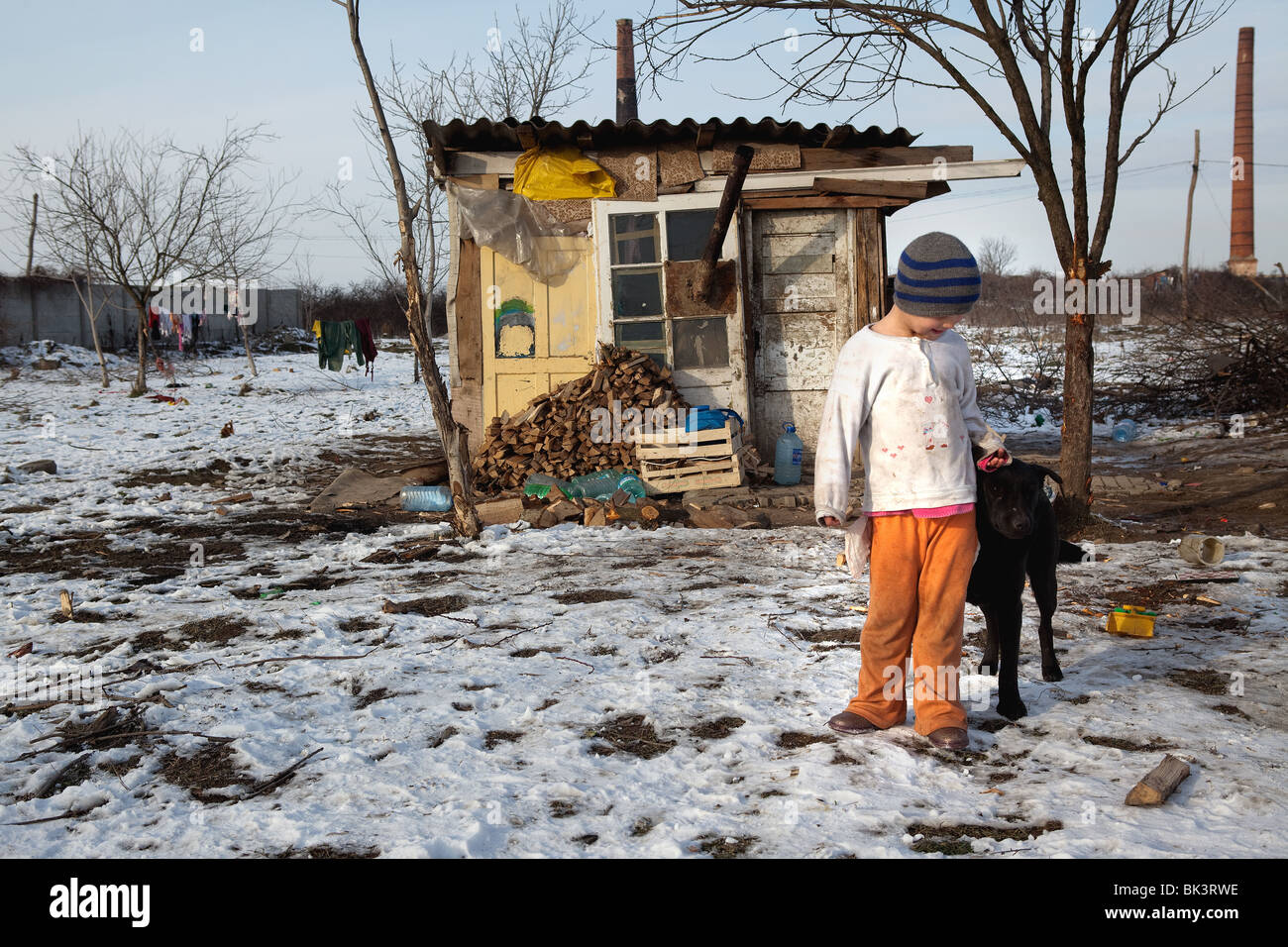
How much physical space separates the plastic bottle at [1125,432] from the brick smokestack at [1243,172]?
31.8 m

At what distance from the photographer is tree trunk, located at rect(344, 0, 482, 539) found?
22.1ft

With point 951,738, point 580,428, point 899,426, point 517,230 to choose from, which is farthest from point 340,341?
point 951,738

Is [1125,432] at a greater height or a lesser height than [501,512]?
greater

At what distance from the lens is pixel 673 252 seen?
9422 millimetres

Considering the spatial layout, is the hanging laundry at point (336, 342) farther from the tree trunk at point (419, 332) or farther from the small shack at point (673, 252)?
the tree trunk at point (419, 332)

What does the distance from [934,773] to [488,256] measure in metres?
7.77

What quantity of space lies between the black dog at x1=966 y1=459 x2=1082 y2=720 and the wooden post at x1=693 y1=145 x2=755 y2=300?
567cm

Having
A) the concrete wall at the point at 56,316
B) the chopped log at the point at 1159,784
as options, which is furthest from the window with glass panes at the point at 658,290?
the concrete wall at the point at 56,316

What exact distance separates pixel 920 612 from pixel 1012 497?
0.52 meters

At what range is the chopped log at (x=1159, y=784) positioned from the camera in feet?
8.64

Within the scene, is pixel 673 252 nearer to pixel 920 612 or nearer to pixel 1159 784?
pixel 920 612

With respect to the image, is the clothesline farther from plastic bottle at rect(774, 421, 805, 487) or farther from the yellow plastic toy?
the yellow plastic toy
